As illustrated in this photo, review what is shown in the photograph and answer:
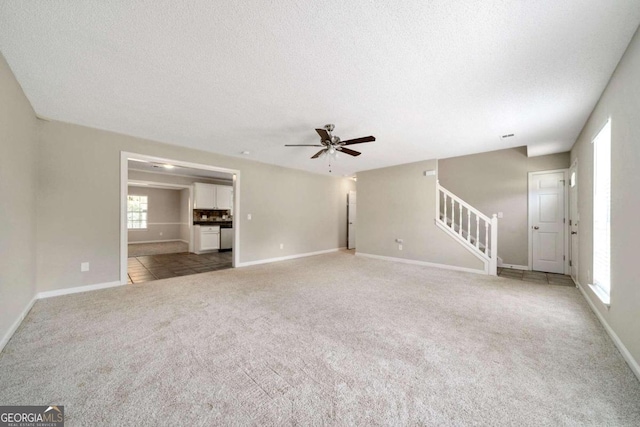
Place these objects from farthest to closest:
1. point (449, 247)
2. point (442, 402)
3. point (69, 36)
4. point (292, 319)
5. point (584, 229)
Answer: point (449, 247) < point (584, 229) < point (292, 319) < point (69, 36) < point (442, 402)

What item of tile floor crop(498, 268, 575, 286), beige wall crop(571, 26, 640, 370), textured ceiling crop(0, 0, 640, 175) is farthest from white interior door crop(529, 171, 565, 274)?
beige wall crop(571, 26, 640, 370)

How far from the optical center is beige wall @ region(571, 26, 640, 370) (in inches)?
70.1

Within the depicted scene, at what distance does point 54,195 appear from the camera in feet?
11.1

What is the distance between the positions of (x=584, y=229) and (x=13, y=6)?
633cm

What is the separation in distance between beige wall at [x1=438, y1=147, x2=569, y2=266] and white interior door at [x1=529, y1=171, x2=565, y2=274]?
0.39 feet

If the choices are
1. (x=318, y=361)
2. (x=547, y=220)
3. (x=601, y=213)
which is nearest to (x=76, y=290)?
(x=318, y=361)

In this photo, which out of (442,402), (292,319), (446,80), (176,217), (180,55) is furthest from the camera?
(176,217)

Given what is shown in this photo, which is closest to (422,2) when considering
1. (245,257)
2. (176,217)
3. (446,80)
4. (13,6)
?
(446,80)

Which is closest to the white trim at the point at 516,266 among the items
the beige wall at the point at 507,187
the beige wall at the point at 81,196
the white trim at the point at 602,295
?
the beige wall at the point at 507,187

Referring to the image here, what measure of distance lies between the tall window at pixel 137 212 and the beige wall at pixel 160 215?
0.13 metres

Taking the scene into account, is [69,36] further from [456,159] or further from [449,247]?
[456,159]

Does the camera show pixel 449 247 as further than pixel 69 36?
Yes

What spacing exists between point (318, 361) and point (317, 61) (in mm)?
2475

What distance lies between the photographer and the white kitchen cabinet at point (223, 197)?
835cm
